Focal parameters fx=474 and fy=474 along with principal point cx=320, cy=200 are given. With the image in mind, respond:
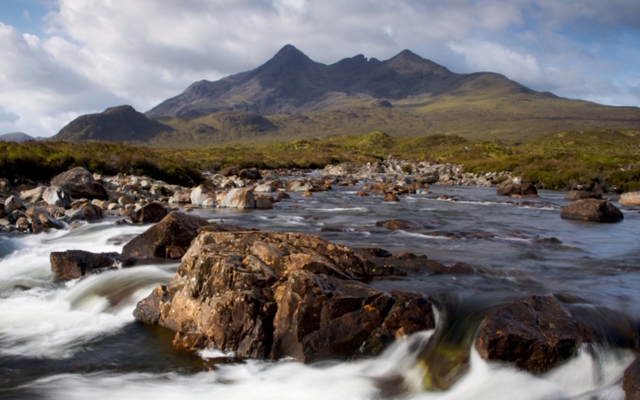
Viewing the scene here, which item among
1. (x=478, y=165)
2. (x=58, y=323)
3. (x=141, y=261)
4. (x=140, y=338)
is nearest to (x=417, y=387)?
(x=140, y=338)

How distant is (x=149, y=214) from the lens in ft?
60.9

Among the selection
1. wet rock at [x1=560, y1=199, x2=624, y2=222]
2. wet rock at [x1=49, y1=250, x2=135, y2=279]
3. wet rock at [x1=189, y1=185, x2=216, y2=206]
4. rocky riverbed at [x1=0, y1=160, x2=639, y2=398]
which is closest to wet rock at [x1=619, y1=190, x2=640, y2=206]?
wet rock at [x1=560, y1=199, x2=624, y2=222]

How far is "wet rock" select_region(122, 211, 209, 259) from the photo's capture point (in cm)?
1226

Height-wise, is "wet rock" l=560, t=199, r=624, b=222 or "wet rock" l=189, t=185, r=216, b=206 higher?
"wet rock" l=189, t=185, r=216, b=206

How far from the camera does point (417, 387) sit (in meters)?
6.87

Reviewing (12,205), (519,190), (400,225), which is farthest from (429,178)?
(12,205)

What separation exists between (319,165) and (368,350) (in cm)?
7156

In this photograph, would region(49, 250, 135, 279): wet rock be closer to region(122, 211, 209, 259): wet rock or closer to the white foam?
the white foam

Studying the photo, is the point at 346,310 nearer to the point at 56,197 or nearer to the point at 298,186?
the point at 56,197

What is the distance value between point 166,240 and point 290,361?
6263mm

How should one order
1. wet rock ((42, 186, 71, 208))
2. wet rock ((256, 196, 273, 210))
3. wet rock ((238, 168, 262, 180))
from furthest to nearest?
wet rock ((238, 168, 262, 180))
wet rock ((256, 196, 273, 210))
wet rock ((42, 186, 71, 208))

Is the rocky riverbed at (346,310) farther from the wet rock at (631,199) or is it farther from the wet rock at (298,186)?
the wet rock at (298,186)

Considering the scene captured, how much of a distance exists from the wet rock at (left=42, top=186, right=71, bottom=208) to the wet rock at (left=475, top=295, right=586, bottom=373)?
732 inches

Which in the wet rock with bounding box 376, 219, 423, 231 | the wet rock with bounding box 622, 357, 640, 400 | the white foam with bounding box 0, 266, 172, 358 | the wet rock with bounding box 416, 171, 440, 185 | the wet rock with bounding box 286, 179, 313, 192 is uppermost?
the wet rock with bounding box 286, 179, 313, 192
